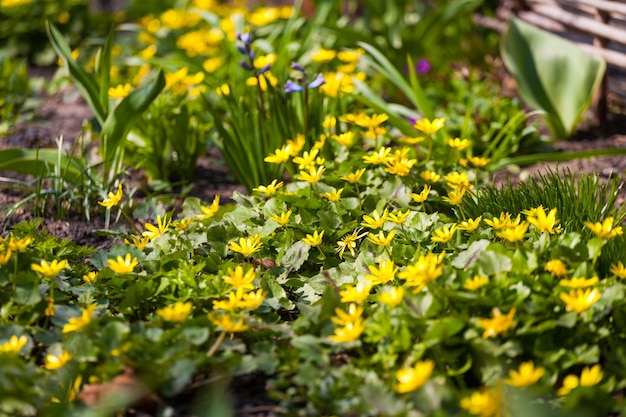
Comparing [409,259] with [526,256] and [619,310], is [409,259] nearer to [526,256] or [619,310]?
[526,256]

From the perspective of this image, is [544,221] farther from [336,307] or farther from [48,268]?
[48,268]

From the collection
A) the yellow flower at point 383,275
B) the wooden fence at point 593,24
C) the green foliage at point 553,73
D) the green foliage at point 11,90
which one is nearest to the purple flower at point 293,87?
the yellow flower at point 383,275

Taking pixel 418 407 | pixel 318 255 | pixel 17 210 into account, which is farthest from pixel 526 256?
pixel 17 210

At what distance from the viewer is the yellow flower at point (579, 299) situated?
63.2 inches

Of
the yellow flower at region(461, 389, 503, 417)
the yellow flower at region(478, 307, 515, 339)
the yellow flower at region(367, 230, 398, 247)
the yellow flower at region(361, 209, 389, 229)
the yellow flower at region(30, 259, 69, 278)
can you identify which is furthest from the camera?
the yellow flower at region(361, 209, 389, 229)

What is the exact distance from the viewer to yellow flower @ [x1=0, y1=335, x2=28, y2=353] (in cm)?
166

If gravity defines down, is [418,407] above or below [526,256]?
below

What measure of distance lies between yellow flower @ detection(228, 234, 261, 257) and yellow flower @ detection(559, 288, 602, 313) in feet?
2.66

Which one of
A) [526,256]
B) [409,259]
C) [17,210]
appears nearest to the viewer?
[526,256]

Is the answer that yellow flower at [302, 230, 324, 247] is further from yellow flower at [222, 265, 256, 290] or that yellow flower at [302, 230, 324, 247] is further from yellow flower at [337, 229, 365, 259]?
yellow flower at [222, 265, 256, 290]

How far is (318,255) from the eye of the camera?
2262 mm

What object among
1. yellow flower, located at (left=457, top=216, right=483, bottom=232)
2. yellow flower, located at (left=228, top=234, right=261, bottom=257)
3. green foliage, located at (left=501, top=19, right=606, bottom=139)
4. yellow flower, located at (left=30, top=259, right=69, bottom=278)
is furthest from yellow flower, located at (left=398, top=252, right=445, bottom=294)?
green foliage, located at (left=501, top=19, right=606, bottom=139)

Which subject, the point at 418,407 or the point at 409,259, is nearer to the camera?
the point at 418,407

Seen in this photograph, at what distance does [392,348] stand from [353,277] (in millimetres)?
425
